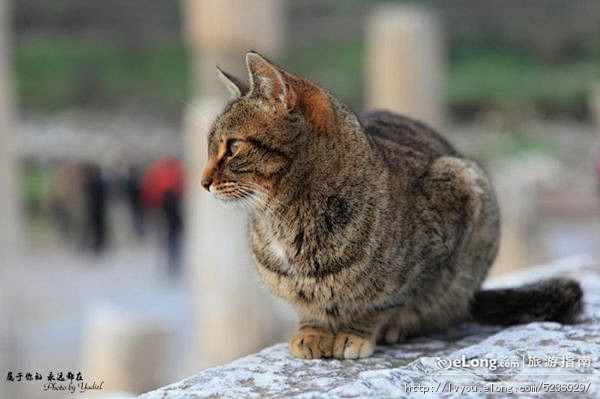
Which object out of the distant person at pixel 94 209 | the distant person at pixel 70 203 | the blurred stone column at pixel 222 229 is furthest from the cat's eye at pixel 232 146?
the distant person at pixel 70 203

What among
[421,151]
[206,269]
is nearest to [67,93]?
[206,269]

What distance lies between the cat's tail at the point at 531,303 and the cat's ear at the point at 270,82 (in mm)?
899

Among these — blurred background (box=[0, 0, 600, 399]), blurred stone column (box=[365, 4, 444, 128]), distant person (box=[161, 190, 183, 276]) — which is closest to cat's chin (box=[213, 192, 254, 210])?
blurred background (box=[0, 0, 600, 399])

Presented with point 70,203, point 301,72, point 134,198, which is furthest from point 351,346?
point 301,72

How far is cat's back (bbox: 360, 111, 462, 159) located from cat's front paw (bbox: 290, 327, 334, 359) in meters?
0.56

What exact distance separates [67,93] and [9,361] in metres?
12.8

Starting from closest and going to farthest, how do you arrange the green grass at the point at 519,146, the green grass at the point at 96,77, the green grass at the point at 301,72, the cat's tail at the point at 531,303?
the cat's tail at the point at 531,303, the green grass at the point at 519,146, the green grass at the point at 301,72, the green grass at the point at 96,77

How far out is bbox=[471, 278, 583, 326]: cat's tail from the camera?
10.3 ft

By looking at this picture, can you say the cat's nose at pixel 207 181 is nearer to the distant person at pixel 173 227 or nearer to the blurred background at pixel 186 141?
the blurred background at pixel 186 141

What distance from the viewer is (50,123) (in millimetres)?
19938

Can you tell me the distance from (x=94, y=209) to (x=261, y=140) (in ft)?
37.2

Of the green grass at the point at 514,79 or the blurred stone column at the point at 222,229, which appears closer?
the blurred stone column at the point at 222,229

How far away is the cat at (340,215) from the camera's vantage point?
2.81 meters

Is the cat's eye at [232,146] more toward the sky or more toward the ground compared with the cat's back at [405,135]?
more toward the sky
